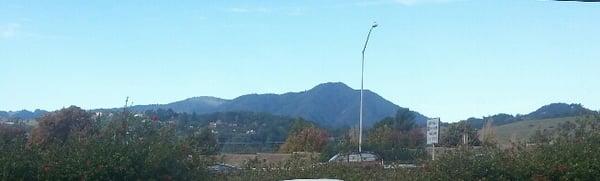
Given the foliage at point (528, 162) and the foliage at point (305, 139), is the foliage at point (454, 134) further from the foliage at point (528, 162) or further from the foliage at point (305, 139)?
the foliage at point (305, 139)

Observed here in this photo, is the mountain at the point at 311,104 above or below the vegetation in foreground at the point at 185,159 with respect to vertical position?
above

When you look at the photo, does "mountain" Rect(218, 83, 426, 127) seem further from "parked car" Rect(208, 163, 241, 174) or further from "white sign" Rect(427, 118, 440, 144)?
"parked car" Rect(208, 163, 241, 174)

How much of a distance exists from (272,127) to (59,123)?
43.1 metres

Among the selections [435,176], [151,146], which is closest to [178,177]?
[151,146]

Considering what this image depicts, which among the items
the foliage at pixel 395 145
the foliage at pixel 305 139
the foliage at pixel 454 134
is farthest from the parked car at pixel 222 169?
the foliage at pixel 305 139

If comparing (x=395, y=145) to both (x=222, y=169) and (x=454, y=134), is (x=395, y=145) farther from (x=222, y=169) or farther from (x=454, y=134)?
(x=222, y=169)

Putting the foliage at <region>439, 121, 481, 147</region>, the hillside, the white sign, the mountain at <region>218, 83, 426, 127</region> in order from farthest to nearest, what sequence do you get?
1. the mountain at <region>218, 83, 426, 127</region>
2. the hillside
3. the foliage at <region>439, 121, 481, 147</region>
4. the white sign

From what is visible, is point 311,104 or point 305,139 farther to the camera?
point 311,104

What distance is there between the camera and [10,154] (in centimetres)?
1390

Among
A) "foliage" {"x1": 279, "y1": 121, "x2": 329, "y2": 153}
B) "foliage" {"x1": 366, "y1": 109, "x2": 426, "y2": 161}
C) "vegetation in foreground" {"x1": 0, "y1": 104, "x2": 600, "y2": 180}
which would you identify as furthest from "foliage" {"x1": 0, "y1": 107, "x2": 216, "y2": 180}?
"foliage" {"x1": 279, "y1": 121, "x2": 329, "y2": 153}

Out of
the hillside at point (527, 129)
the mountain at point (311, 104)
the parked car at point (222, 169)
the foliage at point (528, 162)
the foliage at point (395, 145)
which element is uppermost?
the mountain at point (311, 104)

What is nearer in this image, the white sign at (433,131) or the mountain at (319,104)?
the white sign at (433,131)

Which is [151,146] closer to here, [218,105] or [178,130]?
[178,130]

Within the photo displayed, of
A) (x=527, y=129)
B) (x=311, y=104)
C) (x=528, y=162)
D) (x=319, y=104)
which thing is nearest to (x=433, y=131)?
(x=528, y=162)
